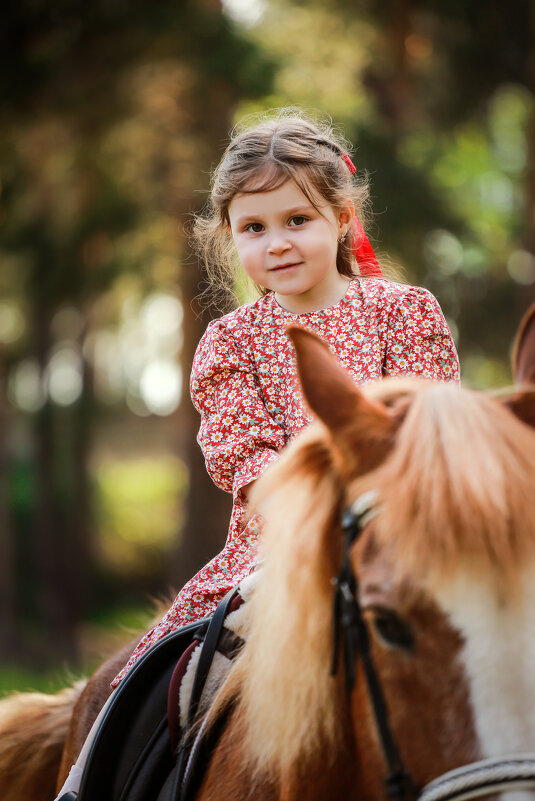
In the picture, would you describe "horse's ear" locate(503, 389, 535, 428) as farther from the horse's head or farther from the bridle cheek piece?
the bridle cheek piece

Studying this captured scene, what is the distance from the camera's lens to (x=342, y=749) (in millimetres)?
1820

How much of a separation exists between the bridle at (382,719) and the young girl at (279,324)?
914mm

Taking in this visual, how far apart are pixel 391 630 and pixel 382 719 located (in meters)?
0.16

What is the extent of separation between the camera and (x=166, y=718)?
240cm

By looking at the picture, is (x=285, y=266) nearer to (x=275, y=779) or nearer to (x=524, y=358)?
(x=524, y=358)

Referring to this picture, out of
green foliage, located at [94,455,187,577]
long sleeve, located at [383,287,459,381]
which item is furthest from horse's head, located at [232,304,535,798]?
green foliage, located at [94,455,187,577]

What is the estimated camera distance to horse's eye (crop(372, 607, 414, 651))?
5.17ft

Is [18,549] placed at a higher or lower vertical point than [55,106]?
lower

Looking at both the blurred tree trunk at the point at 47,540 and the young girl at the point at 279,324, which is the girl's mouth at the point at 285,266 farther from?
the blurred tree trunk at the point at 47,540

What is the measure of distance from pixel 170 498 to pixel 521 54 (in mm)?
15709

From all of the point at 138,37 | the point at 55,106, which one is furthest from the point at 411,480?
the point at 55,106

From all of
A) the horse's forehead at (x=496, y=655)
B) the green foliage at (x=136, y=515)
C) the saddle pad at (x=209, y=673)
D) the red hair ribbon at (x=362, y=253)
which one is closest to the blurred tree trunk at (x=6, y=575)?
the green foliage at (x=136, y=515)

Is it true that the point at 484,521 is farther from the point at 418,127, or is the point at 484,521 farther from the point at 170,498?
the point at 170,498

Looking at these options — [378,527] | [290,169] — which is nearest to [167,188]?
[290,169]
